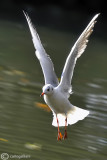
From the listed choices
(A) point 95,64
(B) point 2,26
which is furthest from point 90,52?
(B) point 2,26

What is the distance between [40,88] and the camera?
6555 millimetres

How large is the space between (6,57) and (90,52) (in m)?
2.28

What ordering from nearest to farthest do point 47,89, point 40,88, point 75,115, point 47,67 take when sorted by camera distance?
point 47,89 < point 47,67 < point 75,115 < point 40,88

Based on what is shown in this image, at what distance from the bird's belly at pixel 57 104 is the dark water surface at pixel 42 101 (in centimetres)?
37

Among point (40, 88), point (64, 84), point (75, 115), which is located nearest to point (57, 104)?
point (64, 84)

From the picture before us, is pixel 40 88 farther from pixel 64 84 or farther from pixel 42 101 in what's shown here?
pixel 64 84

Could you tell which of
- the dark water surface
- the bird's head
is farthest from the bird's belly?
the dark water surface

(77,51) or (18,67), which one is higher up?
(18,67)

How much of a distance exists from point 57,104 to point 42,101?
5.69ft

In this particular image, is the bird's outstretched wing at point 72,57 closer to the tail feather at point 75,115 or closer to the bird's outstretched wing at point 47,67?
the bird's outstretched wing at point 47,67

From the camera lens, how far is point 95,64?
8742 millimetres

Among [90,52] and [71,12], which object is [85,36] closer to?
[90,52]

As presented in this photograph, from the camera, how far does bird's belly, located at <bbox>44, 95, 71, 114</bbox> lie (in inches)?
169

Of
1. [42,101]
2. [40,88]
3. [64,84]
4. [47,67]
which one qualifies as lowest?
[64,84]
